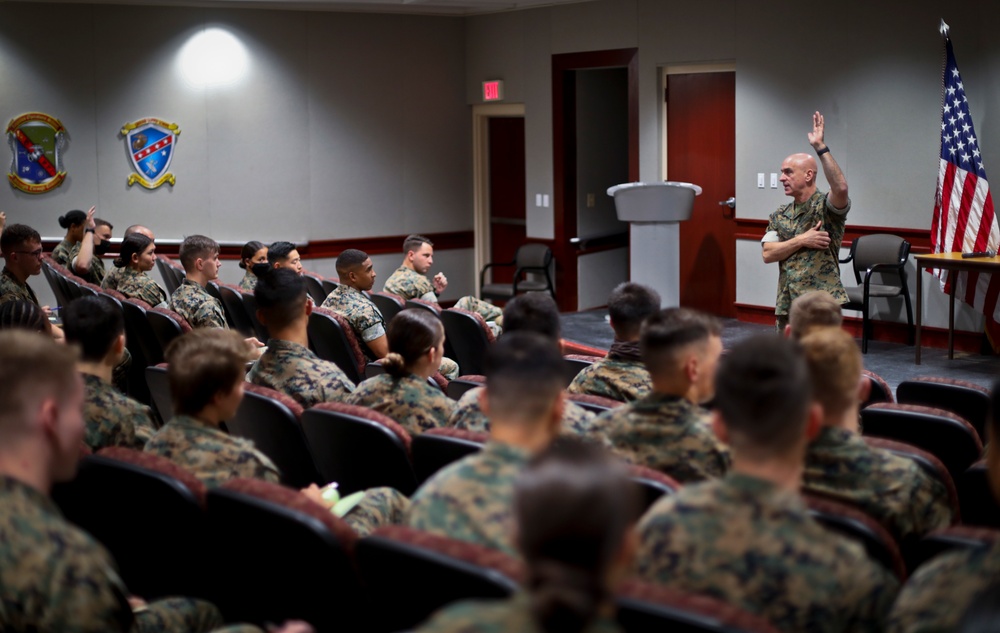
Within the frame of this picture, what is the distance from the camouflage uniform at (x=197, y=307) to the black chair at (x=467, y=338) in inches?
50.9

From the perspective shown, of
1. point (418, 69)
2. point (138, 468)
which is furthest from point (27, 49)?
point (138, 468)

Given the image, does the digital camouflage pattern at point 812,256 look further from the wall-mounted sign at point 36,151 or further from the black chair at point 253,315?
the wall-mounted sign at point 36,151

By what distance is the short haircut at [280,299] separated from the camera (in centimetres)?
425

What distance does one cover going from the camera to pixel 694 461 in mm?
2854

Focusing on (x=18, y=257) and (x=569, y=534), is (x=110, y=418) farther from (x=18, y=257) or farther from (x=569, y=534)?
(x=18, y=257)

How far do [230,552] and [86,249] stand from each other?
6582mm

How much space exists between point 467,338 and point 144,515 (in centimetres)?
345

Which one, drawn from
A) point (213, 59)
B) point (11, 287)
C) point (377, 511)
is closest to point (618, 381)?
point (377, 511)

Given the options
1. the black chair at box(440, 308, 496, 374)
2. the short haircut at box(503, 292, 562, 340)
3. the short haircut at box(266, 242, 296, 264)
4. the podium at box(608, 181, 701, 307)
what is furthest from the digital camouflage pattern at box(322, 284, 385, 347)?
the podium at box(608, 181, 701, 307)

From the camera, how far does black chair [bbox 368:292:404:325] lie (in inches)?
256

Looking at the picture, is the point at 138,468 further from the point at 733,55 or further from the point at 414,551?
the point at 733,55

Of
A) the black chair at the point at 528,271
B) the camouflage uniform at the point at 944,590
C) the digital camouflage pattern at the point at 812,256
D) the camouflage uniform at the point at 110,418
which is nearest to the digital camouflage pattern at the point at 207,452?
the camouflage uniform at the point at 110,418

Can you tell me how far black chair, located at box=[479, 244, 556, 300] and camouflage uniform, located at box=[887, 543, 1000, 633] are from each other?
28.8 ft

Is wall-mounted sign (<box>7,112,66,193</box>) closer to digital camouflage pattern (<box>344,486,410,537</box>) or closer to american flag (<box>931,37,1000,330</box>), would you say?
american flag (<box>931,37,1000,330</box>)
